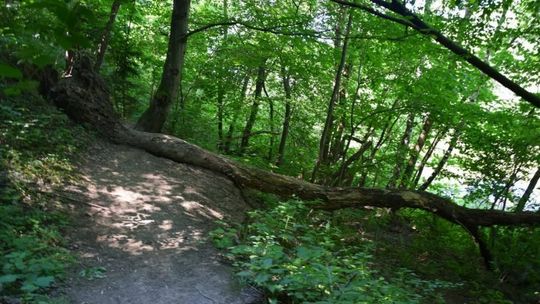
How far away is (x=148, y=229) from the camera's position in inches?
212

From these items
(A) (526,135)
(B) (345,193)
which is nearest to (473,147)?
(A) (526,135)

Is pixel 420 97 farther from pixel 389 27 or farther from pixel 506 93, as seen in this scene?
pixel 506 93

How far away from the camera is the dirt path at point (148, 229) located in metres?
4.11

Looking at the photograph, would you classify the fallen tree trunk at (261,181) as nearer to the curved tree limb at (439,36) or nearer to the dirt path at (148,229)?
the dirt path at (148,229)

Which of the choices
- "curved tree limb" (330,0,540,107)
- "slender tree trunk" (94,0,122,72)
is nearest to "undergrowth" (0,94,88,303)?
"slender tree trunk" (94,0,122,72)

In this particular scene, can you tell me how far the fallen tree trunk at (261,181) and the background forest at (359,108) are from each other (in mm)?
353

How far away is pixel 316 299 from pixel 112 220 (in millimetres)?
2876

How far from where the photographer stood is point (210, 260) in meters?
4.89

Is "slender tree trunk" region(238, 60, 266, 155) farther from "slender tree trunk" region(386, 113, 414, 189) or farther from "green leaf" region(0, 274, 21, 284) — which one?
"green leaf" region(0, 274, 21, 284)

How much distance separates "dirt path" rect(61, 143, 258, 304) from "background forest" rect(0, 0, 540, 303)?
40 centimetres

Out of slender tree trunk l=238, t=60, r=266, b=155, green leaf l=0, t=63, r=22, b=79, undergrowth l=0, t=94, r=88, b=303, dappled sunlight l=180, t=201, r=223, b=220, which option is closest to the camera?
green leaf l=0, t=63, r=22, b=79

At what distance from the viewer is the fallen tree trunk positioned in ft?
25.1

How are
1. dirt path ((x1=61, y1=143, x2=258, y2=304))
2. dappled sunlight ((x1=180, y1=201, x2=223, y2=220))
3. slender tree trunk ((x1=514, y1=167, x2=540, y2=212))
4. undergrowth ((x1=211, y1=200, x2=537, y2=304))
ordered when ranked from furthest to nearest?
slender tree trunk ((x1=514, y1=167, x2=540, y2=212)) < dappled sunlight ((x1=180, y1=201, x2=223, y2=220)) < dirt path ((x1=61, y1=143, x2=258, y2=304)) < undergrowth ((x1=211, y1=200, x2=537, y2=304))

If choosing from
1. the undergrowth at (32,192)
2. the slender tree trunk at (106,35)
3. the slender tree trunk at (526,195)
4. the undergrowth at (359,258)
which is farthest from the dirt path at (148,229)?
the slender tree trunk at (526,195)
